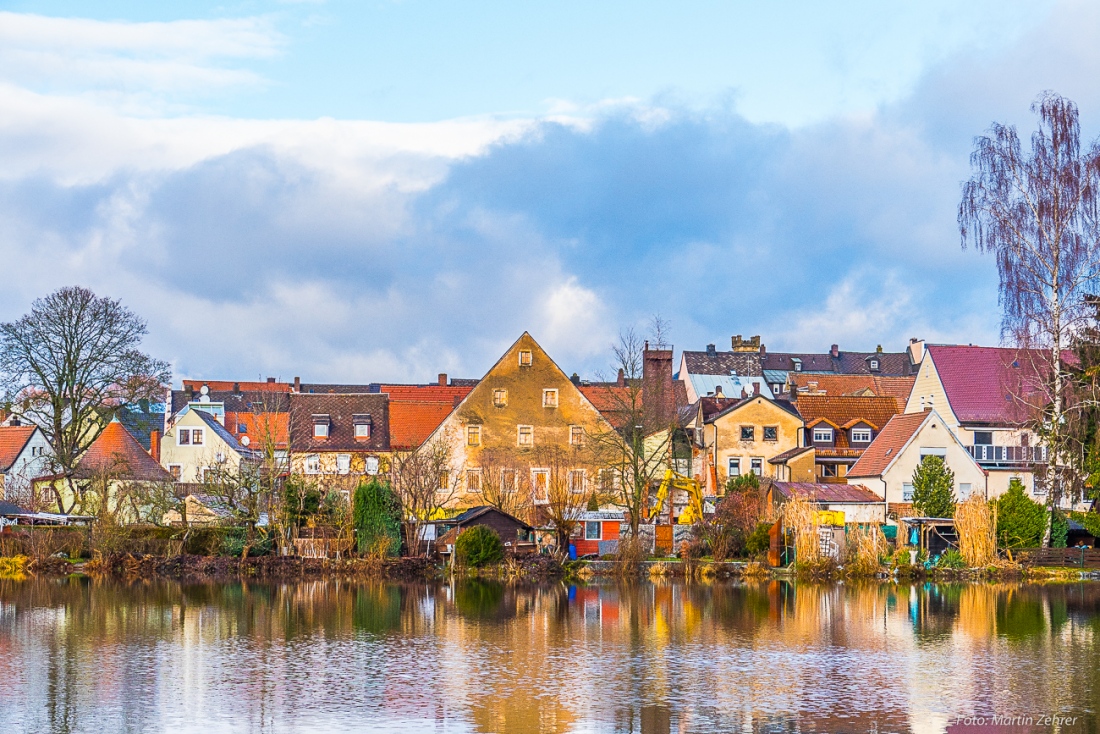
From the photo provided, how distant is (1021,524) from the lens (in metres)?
57.8

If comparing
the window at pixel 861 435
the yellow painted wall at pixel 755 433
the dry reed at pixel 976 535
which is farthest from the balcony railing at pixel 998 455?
the dry reed at pixel 976 535

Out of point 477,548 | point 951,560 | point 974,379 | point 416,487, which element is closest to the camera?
point 951,560

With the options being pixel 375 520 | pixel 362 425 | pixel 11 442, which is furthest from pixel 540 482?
pixel 11 442

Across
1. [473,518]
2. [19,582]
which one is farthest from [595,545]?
[19,582]

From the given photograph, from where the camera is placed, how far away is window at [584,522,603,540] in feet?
205

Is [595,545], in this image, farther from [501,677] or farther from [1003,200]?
[501,677]

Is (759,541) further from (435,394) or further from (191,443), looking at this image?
(191,443)

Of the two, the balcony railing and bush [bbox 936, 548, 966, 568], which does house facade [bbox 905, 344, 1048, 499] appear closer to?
the balcony railing

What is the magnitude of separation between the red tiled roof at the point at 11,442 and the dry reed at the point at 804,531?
50281 mm

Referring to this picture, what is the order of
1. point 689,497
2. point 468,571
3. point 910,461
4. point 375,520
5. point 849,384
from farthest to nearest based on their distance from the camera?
point 849,384 → point 689,497 → point 910,461 → point 375,520 → point 468,571

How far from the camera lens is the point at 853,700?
2434 cm

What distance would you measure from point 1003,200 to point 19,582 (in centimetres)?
4354

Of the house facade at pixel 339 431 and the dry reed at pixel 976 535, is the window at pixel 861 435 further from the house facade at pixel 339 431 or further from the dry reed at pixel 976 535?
the house facade at pixel 339 431

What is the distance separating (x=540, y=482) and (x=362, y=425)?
49.8 feet
